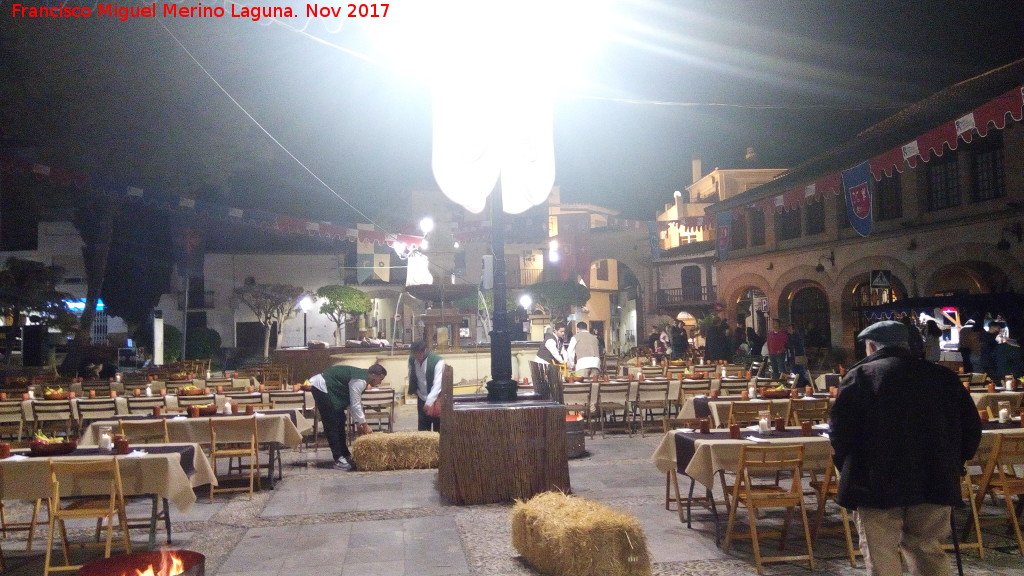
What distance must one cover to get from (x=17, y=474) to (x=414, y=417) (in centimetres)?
935

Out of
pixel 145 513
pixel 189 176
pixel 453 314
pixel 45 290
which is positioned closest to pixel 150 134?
pixel 189 176

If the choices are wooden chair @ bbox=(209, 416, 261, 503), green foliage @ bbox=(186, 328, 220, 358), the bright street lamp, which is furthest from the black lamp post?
the bright street lamp

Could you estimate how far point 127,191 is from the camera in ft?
50.2

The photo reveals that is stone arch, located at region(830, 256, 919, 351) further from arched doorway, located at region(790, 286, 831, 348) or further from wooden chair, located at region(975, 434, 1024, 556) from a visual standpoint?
wooden chair, located at region(975, 434, 1024, 556)

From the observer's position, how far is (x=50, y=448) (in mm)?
5305

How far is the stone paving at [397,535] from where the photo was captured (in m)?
4.65

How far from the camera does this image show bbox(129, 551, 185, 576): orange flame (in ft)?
9.70

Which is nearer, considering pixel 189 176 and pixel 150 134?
pixel 150 134

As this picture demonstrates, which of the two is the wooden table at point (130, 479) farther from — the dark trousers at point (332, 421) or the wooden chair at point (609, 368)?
the wooden chair at point (609, 368)

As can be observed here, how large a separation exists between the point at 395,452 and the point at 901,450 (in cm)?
609

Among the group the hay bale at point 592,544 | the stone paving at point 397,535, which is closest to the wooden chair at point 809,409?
the stone paving at point 397,535

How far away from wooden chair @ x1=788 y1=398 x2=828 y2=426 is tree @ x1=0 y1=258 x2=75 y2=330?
25.9 metres

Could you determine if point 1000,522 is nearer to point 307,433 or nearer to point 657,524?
point 657,524

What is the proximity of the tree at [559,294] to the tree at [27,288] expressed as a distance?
21.7 m
